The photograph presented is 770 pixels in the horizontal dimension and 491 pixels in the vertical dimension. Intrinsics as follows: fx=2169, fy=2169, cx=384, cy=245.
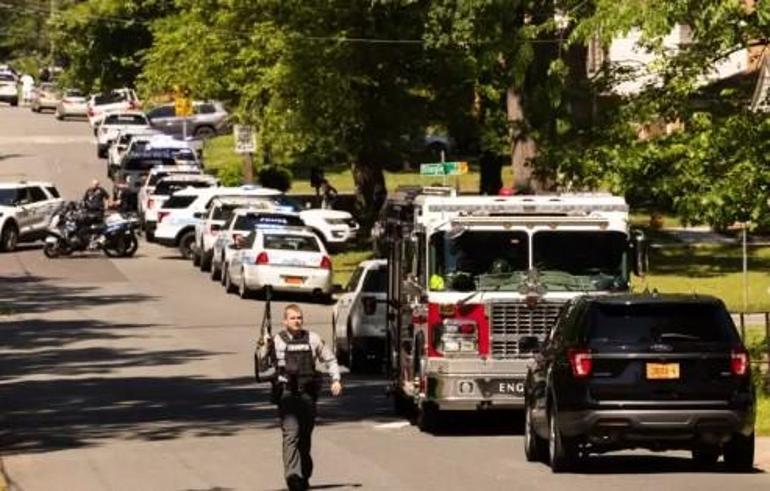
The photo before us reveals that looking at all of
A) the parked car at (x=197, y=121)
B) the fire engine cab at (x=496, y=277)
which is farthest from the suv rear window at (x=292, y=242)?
the parked car at (x=197, y=121)

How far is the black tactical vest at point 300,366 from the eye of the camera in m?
17.9

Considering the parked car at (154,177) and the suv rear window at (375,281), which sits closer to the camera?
the suv rear window at (375,281)

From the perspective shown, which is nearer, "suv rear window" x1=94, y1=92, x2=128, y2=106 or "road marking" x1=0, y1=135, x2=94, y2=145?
"road marking" x1=0, y1=135, x2=94, y2=145

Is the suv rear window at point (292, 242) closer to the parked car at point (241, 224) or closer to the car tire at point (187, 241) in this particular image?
the parked car at point (241, 224)

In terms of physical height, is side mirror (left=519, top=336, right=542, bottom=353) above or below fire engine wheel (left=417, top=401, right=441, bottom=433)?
above

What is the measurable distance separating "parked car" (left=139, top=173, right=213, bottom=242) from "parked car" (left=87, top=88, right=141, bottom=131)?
32.0 meters

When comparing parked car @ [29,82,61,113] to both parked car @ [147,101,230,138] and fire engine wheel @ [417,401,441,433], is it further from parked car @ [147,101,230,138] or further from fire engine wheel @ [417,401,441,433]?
fire engine wheel @ [417,401,441,433]

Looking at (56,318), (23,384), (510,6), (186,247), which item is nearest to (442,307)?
(23,384)

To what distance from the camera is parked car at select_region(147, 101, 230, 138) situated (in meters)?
84.0

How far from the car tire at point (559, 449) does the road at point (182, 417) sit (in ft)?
0.70

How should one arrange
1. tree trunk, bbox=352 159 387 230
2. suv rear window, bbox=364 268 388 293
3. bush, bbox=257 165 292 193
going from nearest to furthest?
suv rear window, bbox=364 268 388 293
tree trunk, bbox=352 159 387 230
bush, bbox=257 165 292 193

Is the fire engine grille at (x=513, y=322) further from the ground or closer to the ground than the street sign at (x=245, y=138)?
closer to the ground

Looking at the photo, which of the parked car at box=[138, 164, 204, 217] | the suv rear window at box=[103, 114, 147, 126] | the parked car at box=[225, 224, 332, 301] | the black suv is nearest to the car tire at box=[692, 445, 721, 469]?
the black suv

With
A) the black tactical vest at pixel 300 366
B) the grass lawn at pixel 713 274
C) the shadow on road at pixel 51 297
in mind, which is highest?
the black tactical vest at pixel 300 366
